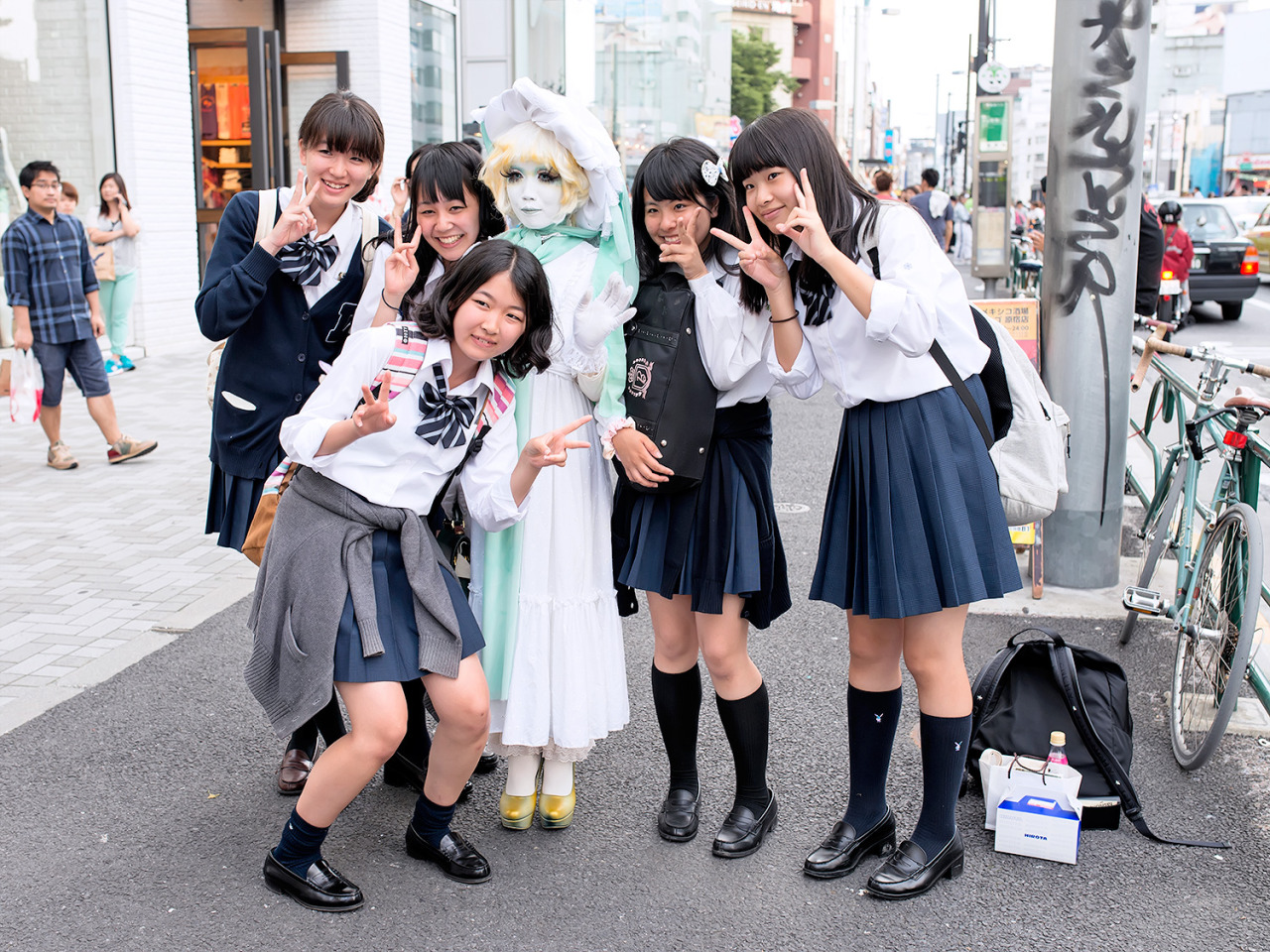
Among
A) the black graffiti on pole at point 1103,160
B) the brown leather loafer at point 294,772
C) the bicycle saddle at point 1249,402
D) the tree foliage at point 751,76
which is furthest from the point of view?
the tree foliage at point 751,76

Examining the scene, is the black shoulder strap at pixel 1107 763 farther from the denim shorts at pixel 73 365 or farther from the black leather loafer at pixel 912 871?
the denim shorts at pixel 73 365

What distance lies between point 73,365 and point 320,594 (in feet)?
19.3

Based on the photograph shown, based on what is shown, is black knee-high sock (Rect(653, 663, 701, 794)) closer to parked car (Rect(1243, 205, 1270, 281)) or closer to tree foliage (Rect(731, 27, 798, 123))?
parked car (Rect(1243, 205, 1270, 281))

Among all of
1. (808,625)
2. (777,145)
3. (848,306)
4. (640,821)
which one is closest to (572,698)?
(640,821)

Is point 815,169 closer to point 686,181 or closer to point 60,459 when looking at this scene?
point 686,181

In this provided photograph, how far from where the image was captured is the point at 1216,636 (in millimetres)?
3482

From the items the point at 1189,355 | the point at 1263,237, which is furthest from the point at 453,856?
the point at 1263,237

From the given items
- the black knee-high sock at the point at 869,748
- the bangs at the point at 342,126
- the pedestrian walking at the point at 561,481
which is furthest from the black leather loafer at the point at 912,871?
the bangs at the point at 342,126

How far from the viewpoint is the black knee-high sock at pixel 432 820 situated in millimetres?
2867

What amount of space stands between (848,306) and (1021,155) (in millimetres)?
90133

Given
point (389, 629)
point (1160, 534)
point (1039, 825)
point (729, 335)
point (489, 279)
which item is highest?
point (489, 279)

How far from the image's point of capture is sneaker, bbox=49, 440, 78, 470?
734cm

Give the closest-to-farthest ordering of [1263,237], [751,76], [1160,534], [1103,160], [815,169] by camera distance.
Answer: [815,169], [1160,534], [1103,160], [1263,237], [751,76]

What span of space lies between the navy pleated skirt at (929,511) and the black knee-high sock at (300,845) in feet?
4.54
